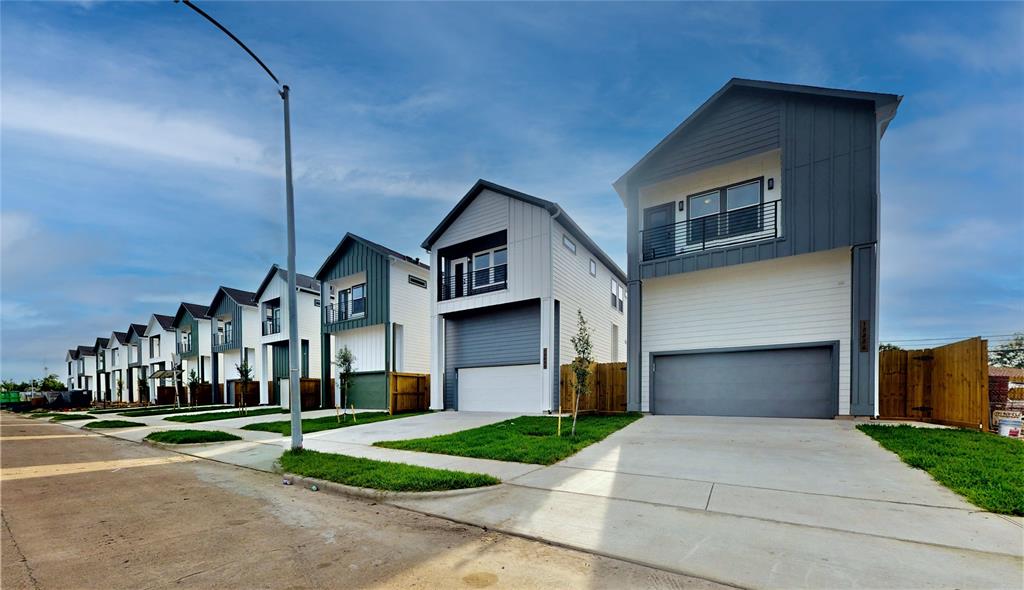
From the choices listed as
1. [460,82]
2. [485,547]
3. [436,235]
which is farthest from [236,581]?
[436,235]

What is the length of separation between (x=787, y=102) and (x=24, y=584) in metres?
18.5

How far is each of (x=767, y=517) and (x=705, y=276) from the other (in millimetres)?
10965

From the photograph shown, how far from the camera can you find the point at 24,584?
3840 millimetres

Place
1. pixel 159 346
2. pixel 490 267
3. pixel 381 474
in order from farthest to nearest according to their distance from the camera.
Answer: pixel 159 346, pixel 490 267, pixel 381 474

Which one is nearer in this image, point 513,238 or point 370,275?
point 513,238

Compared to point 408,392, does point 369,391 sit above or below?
below

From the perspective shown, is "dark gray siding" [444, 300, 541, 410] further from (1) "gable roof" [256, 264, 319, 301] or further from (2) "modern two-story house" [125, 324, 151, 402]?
(2) "modern two-story house" [125, 324, 151, 402]

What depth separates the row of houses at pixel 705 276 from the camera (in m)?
12.5

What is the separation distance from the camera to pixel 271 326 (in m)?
31.5

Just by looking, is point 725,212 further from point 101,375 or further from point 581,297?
point 101,375

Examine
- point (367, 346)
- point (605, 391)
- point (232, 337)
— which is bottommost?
point (605, 391)

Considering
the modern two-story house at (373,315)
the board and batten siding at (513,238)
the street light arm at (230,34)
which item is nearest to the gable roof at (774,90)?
the board and batten siding at (513,238)

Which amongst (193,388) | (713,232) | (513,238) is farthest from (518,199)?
(193,388)

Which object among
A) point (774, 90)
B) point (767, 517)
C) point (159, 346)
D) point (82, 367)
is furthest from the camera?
point (82, 367)
